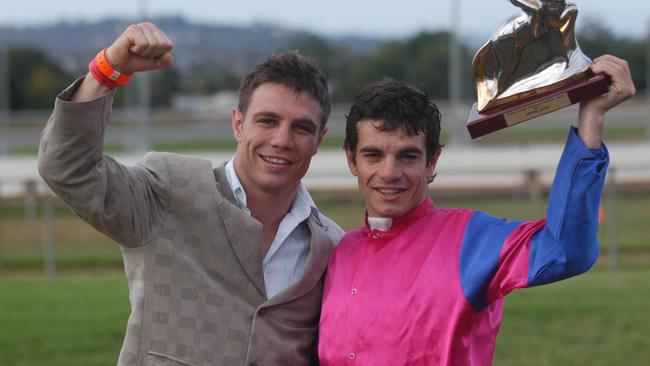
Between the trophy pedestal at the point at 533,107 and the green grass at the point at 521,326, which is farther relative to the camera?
the green grass at the point at 521,326

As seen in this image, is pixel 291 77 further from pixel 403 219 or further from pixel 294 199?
pixel 403 219

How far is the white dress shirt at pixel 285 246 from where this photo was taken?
11.1 ft

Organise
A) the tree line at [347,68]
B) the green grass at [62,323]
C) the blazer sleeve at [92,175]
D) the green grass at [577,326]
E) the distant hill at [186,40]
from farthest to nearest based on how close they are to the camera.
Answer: the distant hill at [186,40] < the tree line at [347,68] < the green grass at [62,323] < the green grass at [577,326] < the blazer sleeve at [92,175]

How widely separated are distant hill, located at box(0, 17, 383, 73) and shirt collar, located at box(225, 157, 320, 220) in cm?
1915

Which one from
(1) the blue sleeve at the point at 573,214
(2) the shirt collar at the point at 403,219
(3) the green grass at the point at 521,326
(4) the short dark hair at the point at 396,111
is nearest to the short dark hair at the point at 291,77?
(4) the short dark hair at the point at 396,111

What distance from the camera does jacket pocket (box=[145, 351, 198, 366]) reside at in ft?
10.7

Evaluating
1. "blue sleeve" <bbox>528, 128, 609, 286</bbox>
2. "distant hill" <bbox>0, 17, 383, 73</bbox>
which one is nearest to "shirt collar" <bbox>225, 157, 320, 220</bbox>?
"blue sleeve" <bbox>528, 128, 609, 286</bbox>

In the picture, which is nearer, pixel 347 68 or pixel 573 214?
pixel 573 214

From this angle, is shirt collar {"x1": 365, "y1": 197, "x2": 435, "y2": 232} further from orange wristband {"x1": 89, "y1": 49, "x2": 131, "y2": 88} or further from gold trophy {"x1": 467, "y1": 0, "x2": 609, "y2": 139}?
orange wristband {"x1": 89, "y1": 49, "x2": 131, "y2": 88}

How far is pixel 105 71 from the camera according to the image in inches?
118

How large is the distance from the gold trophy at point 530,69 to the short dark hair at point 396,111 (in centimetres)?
21

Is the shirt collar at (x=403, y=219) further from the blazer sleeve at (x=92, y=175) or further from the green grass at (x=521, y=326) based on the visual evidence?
the green grass at (x=521, y=326)

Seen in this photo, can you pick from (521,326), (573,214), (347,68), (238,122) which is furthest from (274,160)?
(347,68)

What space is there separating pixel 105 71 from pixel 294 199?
32.4 inches
